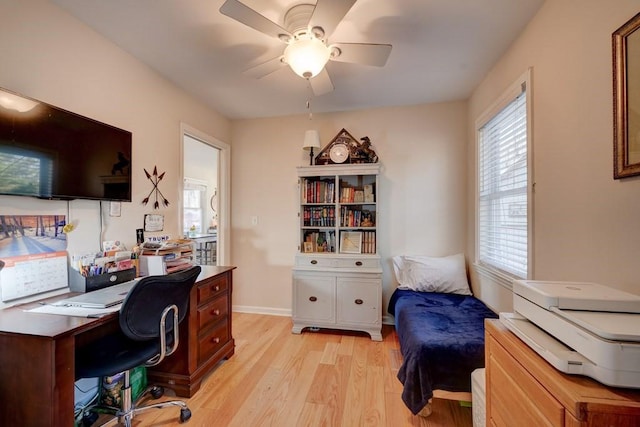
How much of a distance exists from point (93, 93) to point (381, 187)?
8.45ft

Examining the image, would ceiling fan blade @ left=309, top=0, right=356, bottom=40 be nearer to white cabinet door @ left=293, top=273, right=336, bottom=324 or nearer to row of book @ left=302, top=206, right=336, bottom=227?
row of book @ left=302, top=206, right=336, bottom=227

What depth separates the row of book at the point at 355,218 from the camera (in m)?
2.99

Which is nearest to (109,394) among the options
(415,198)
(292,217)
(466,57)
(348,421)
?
Result: (348,421)

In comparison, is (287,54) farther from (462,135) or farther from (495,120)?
(462,135)

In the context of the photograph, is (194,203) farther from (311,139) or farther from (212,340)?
(212,340)

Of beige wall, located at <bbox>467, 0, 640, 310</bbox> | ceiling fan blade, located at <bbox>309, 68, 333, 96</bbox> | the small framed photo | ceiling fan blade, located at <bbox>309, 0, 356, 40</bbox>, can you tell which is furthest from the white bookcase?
ceiling fan blade, located at <bbox>309, 0, 356, 40</bbox>

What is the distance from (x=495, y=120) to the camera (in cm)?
230

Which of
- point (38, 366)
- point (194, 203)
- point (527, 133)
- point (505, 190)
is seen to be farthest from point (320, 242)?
point (194, 203)

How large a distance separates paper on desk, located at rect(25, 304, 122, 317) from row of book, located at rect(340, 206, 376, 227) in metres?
2.12

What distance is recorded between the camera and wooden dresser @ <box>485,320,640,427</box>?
24.0 inches

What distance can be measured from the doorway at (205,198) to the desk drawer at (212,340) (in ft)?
3.81

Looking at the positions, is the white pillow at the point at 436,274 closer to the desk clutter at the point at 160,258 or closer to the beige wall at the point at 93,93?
the desk clutter at the point at 160,258

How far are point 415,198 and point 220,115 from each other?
2.45 meters

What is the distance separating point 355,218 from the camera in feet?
9.88
